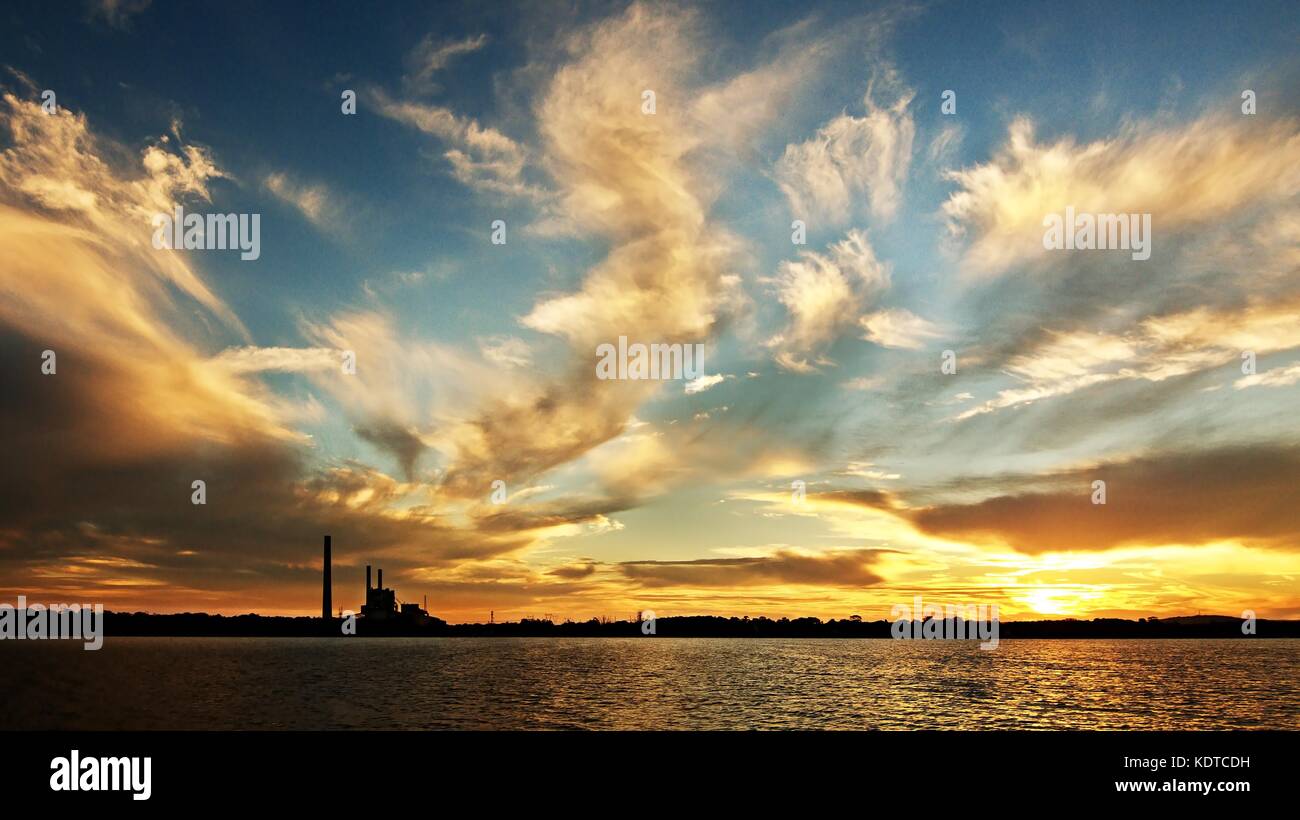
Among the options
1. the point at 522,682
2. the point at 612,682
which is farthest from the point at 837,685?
the point at 522,682

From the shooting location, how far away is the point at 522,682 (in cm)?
10281
